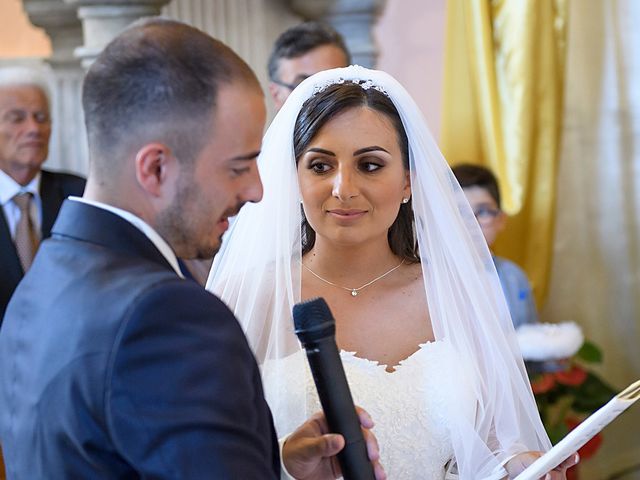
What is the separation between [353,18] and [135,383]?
4.00 m

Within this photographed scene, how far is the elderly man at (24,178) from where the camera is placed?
3.85 metres

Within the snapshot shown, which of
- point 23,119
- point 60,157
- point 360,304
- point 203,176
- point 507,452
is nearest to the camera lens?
point 203,176

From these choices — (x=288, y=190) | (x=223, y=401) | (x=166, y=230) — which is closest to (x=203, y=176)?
(x=166, y=230)

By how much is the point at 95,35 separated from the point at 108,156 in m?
3.26

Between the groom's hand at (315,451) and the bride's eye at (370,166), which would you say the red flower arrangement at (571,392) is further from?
the groom's hand at (315,451)

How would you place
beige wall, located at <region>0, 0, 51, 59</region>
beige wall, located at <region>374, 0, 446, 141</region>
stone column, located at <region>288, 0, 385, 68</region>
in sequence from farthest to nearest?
1. beige wall, located at <region>374, 0, 446, 141</region>
2. beige wall, located at <region>0, 0, 51, 59</region>
3. stone column, located at <region>288, 0, 385, 68</region>

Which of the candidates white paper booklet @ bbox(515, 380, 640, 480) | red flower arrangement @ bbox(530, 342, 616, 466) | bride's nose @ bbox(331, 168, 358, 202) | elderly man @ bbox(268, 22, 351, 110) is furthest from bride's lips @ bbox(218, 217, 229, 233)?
red flower arrangement @ bbox(530, 342, 616, 466)

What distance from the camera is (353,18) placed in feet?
16.6

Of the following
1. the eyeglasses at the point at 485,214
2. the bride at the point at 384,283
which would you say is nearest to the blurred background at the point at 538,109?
the eyeglasses at the point at 485,214

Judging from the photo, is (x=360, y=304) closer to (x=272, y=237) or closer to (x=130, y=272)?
(x=272, y=237)

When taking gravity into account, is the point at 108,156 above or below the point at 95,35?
above

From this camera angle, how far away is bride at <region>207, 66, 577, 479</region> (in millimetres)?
2492

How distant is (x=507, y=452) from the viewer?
2.45 meters

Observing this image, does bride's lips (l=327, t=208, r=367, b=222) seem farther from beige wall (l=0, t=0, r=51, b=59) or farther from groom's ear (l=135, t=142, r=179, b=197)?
beige wall (l=0, t=0, r=51, b=59)
